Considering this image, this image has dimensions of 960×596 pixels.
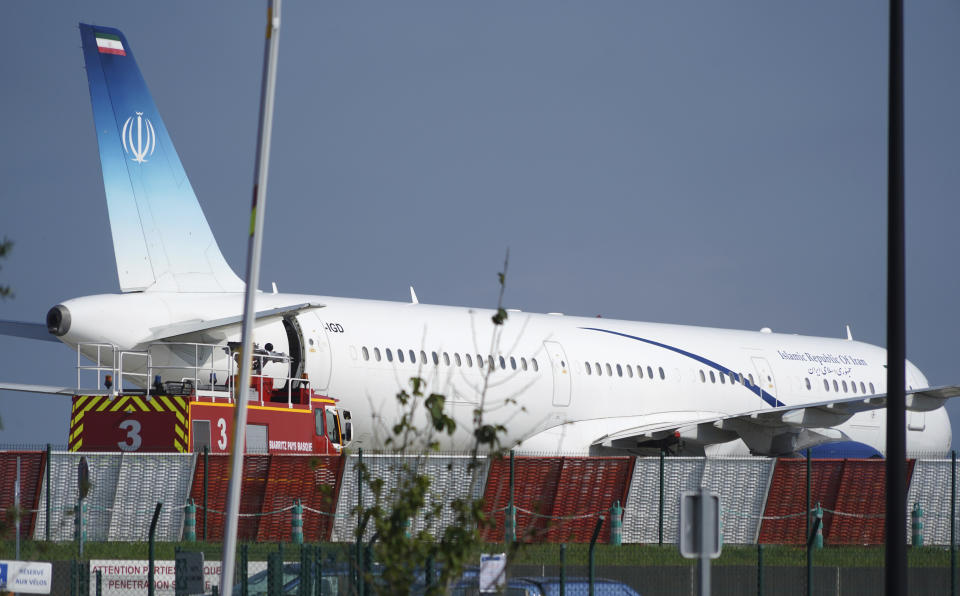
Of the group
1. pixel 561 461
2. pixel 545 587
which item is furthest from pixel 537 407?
pixel 545 587

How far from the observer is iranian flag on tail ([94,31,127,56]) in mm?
26250

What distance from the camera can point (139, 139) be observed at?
1038 inches

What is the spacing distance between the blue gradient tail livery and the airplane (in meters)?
0.02

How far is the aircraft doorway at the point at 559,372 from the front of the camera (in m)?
30.6

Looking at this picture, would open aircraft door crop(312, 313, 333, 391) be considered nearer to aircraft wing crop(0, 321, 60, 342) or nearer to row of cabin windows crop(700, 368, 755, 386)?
aircraft wing crop(0, 321, 60, 342)

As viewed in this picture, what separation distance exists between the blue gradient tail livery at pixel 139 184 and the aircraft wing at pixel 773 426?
10321 millimetres

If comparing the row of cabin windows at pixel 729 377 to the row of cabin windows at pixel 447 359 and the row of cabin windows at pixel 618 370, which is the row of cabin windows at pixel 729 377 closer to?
the row of cabin windows at pixel 618 370

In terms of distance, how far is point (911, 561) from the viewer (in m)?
21.5

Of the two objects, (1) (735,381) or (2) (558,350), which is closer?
(2) (558,350)

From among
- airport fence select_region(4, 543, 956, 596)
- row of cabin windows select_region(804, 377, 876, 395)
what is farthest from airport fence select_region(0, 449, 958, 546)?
row of cabin windows select_region(804, 377, 876, 395)

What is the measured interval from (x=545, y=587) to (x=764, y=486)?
37.9 ft

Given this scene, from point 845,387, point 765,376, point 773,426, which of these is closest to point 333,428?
point 773,426

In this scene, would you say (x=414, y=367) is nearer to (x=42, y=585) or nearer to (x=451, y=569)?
(x=42, y=585)

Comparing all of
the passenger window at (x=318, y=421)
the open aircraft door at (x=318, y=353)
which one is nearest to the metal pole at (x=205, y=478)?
the passenger window at (x=318, y=421)
